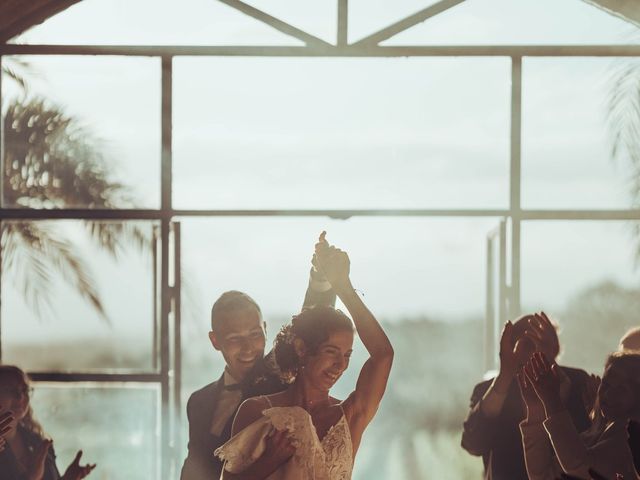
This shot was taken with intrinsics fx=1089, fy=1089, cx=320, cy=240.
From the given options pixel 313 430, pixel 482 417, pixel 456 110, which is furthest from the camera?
pixel 456 110

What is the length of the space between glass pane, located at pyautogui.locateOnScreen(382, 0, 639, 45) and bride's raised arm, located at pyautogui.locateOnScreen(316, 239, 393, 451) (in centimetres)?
283

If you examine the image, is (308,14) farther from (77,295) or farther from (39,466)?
(39,466)

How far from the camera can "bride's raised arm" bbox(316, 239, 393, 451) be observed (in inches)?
114

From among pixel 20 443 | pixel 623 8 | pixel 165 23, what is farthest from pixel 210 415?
pixel 623 8

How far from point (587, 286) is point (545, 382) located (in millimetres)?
1994

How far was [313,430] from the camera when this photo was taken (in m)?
2.84

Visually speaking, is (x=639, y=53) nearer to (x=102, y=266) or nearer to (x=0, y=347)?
(x=102, y=266)

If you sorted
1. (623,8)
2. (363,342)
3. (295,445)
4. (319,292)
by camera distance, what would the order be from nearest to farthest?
(295,445) < (363,342) < (319,292) < (623,8)

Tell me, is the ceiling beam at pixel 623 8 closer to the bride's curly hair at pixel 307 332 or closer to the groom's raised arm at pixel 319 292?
the groom's raised arm at pixel 319 292

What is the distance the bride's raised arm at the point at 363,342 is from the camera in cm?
290

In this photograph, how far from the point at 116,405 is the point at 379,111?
2.00 meters

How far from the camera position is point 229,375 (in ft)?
12.9

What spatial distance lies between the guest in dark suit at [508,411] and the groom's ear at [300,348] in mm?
1236

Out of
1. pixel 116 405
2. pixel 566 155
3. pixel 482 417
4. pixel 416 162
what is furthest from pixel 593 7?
pixel 116 405
